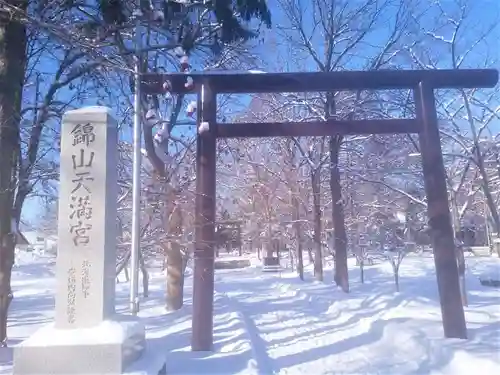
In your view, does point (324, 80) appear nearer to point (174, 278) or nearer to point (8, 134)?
point (8, 134)

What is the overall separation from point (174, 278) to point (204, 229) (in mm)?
6007

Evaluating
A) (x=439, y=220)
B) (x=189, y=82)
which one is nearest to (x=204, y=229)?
(x=189, y=82)

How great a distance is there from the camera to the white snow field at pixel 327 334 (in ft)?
22.1

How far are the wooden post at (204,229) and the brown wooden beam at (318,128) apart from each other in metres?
0.36

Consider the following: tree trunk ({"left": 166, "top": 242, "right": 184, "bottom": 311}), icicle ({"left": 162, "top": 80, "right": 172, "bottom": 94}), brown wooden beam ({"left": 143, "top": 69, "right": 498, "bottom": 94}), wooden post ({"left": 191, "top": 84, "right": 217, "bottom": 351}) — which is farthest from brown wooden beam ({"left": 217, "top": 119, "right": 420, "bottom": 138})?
tree trunk ({"left": 166, "top": 242, "right": 184, "bottom": 311})

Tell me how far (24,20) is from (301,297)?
1248 cm

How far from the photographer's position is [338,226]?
54.6 feet

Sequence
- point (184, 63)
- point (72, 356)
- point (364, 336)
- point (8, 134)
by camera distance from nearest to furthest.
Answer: point (72, 356) → point (8, 134) → point (184, 63) → point (364, 336)

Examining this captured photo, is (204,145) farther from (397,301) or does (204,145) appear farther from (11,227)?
(397,301)

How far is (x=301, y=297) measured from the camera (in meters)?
15.7

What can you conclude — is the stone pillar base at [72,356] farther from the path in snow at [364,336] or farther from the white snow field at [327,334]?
the path in snow at [364,336]

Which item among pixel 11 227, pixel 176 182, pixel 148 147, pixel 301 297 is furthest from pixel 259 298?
pixel 11 227

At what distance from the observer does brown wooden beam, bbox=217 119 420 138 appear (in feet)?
28.6

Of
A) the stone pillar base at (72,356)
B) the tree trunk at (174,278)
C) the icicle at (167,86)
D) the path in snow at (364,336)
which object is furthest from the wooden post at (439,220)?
the tree trunk at (174,278)
